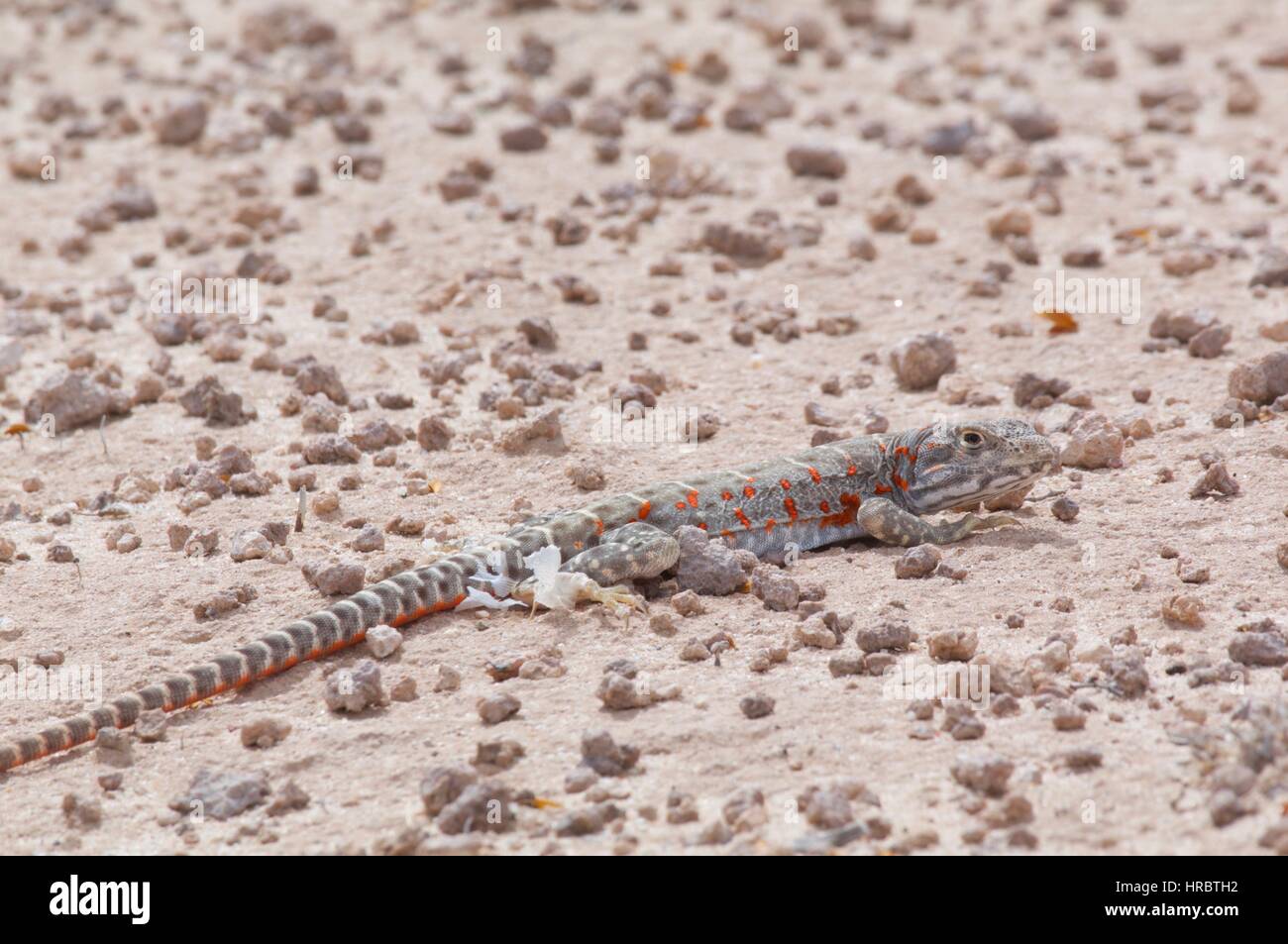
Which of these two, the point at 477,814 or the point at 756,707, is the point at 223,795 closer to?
the point at 477,814

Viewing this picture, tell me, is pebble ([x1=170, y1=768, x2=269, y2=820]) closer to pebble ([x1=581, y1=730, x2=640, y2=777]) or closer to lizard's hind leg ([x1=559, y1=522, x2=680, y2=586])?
pebble ([x1=581, y1=730, x2=640, y2=777])

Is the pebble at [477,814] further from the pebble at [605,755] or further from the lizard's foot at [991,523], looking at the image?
the lizard's foot at [991,523]

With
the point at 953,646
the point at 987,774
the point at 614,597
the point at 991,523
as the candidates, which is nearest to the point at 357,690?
the point at 614,597

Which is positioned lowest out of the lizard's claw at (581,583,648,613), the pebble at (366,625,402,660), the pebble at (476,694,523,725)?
the pebble at (476,694,523,725)

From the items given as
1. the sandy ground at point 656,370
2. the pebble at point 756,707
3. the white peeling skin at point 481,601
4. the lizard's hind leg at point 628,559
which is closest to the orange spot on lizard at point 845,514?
the sandy ground at point 656,370

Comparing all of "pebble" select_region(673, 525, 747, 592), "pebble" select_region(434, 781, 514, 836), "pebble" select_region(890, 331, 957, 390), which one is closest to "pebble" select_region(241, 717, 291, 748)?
"pebble" select_region(434, 781, 514, 836)

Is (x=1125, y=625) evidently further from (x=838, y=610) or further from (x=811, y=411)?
(x=811, y=411)

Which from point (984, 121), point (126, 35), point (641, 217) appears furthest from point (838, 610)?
point (126, 35)
